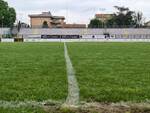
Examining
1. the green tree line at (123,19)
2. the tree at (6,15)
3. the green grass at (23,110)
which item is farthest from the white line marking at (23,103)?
the green tree line at (123,19)

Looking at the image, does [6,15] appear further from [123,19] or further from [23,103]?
[23,103]

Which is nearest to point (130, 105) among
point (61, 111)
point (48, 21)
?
point (61, 111)

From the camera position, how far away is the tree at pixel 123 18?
5123 inches

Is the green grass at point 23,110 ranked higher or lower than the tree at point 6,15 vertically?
lower

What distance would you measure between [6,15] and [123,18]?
36.7 metres

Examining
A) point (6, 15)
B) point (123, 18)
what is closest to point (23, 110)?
point (6, 15)

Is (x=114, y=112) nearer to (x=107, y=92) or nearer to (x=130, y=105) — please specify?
(x=130, y=105)

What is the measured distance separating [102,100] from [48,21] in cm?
15817

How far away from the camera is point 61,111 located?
16.3ft

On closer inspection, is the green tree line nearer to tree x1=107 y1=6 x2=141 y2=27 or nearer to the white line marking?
tree x1=107 y1=6 x2=141 y2=27

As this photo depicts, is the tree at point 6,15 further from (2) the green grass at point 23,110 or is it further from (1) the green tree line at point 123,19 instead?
(2) the green grass at point 23,110

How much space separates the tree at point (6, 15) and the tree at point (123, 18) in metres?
29.2

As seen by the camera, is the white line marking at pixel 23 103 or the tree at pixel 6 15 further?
the tree at pixel 6 15

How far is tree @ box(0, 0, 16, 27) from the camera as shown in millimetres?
112287
